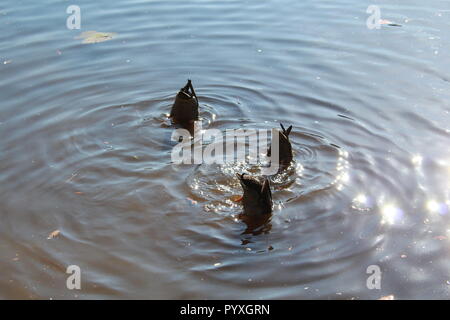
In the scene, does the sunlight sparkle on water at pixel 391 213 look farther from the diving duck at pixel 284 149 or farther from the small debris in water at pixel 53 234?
the small debris in water at pixel 53 234

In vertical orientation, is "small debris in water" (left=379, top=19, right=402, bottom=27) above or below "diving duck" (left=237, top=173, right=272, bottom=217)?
above

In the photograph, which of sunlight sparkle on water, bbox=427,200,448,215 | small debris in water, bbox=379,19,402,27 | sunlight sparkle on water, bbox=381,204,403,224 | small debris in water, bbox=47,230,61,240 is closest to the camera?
small debris in water, bbox=47,230,61,240

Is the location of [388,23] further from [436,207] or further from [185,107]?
[436,207]

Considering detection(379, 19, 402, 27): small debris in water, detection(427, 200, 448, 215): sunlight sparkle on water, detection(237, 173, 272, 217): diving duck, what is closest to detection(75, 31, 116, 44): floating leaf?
detection(379, 19, 402, 27): small debris in water

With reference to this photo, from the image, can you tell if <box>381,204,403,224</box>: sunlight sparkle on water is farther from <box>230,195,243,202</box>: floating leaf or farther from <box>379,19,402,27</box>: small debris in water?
<box>379,19,402,27</box>: small debris in water

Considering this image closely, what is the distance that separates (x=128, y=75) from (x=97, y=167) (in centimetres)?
289

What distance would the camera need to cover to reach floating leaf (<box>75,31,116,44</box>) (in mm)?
10273

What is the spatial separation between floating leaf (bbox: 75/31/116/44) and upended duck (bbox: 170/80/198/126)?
11.5 ft

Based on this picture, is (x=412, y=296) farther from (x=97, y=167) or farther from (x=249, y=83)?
(x=249, y=83)

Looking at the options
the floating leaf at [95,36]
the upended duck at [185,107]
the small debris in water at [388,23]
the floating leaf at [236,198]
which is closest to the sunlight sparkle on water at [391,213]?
the floating leaf at [236,198]

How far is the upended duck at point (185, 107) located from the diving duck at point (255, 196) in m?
2.27

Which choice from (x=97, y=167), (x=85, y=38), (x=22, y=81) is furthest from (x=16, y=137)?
(x=85, y=38)
